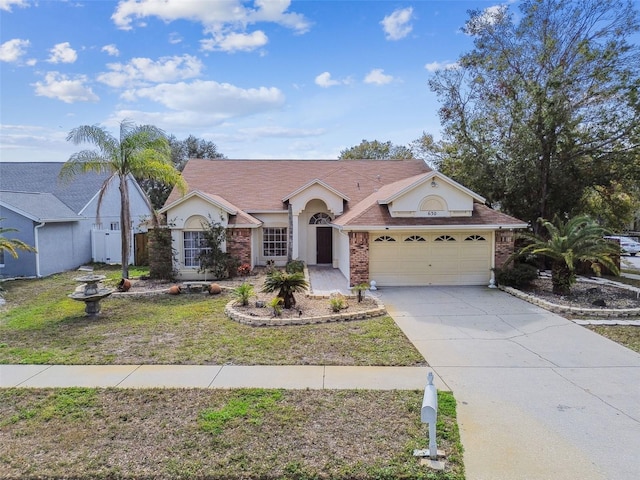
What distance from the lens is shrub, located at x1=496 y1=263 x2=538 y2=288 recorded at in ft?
46.5

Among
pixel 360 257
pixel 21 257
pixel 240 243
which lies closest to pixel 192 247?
pixel 240 243

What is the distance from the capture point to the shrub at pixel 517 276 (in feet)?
46.5

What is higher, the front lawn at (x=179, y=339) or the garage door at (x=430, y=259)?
the garage door at (x=430, y=259)

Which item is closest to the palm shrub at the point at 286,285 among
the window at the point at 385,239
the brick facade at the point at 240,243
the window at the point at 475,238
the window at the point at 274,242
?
the window at the point at 385,239

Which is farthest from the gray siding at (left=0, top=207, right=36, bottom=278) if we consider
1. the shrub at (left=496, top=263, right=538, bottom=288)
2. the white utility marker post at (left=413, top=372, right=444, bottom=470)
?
the shrub at (left=496, top=263, right=538, bottom=288)

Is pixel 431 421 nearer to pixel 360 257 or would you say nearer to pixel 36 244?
pixel 360 257

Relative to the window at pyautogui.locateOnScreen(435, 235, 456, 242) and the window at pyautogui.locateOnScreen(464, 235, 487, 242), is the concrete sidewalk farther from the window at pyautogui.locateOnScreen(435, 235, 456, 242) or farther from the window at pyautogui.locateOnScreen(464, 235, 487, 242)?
the window at pyautogui.locateOnScreen(464, 235, 487, 242)

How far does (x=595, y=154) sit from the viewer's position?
1898 centimetres

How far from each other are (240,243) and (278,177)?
6627 mm

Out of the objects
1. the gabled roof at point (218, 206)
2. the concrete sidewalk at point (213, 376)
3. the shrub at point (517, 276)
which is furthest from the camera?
the gabled roof at point (218, 206)

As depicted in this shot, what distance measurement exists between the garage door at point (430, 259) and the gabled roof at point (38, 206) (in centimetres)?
1434

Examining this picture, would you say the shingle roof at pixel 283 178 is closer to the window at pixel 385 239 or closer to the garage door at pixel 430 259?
the window at pixel 385 239

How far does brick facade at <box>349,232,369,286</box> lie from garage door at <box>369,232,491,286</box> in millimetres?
292

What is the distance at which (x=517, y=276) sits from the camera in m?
14.2
